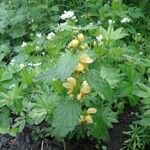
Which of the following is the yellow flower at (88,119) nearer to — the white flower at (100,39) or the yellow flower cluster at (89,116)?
the yellow flower cluster at (89,116)

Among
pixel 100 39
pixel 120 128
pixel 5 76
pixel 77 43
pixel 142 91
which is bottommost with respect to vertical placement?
pixel 120 128

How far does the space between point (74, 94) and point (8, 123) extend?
2.17 feet

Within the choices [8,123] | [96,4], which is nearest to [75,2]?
[96,4]

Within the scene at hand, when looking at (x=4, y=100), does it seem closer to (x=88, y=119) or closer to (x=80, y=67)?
(x=88, y=119)

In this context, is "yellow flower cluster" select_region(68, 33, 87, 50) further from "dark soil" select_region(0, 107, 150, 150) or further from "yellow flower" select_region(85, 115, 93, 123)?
"dark soil" select_region(0, 107, 150, 150)

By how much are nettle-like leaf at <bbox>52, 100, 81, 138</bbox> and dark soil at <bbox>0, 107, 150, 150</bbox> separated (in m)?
0.49

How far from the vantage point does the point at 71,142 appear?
87.7 inches

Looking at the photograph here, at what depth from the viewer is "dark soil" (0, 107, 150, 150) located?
7.32 feet

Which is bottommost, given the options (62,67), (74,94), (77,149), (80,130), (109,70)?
(77,149)

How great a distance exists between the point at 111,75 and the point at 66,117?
19.8 inches

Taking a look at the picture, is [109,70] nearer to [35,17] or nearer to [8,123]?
[8,123]

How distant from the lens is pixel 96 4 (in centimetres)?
307

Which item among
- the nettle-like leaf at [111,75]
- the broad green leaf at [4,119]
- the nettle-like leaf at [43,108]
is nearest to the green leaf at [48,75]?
the nettle-like leaf at [43,108]

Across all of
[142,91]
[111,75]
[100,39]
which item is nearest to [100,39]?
[100,39]
